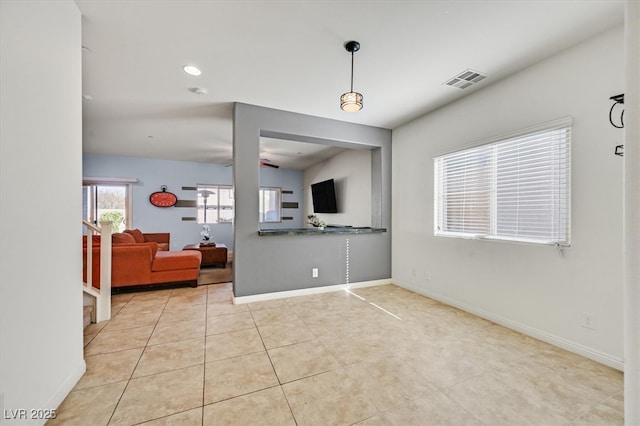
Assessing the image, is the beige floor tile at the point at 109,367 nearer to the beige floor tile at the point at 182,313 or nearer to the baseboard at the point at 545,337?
the beige floor tile at the point at 182,313

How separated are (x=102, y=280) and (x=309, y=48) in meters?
3.33

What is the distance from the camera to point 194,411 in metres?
1.59

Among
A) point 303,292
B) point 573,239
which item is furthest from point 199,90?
point 573,239

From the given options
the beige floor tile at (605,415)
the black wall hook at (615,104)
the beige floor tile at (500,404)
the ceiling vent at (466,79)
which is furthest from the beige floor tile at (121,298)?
the black wall hook at (615,104)

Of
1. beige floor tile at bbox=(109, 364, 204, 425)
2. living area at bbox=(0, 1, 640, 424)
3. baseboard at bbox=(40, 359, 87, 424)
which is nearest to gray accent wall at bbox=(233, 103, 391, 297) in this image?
living area at bbox=(0, 1, 640, 424)

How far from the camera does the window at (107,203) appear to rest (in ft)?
21.5

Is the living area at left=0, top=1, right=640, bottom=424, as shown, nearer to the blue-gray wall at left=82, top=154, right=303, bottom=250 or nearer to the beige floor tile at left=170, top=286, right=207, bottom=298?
the beige floor tile at left=170, top=286, right=207, bottom=298

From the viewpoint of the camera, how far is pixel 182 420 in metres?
1.52

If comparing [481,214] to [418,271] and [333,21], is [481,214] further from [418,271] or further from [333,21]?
[333,21]

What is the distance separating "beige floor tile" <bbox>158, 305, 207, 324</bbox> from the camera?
2.98 m

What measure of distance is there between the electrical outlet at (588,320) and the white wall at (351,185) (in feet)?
10.6

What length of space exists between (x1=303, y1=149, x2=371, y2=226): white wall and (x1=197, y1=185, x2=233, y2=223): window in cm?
299

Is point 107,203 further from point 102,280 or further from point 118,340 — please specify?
point 118,340

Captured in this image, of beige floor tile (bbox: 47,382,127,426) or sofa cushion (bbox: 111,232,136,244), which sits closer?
beige floor tile (bbox: 47,382,127,426)
